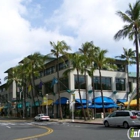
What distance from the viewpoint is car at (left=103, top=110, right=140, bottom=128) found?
2400cm

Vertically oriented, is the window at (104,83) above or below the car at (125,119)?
above

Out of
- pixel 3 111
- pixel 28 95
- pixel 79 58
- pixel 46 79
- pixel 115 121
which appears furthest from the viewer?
pixel 3 111

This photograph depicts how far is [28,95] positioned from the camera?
232ft

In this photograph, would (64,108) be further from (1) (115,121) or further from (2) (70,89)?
(1) (115,121)

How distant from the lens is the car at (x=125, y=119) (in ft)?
78.7

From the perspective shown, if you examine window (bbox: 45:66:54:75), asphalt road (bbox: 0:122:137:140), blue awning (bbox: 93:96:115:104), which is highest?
window (bbox: 45:66:54:75)

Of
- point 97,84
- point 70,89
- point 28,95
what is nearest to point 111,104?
point 97,84

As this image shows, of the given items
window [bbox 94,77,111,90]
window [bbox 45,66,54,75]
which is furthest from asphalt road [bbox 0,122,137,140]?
window [bbox 45,66,54,75]

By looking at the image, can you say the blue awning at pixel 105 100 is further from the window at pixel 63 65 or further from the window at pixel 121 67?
the window at pixel 63 65

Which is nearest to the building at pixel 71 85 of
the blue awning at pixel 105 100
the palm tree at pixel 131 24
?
the blue awning at pixel 105 100

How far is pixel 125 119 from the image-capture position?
81.4 feet

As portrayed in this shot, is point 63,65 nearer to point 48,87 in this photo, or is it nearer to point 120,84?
point 48,87

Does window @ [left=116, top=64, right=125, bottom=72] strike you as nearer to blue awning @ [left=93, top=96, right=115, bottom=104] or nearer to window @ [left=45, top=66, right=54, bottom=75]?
blue awning @ [left=93, top=96, right=115, bottom=104]

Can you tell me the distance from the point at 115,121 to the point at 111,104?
2667cm
